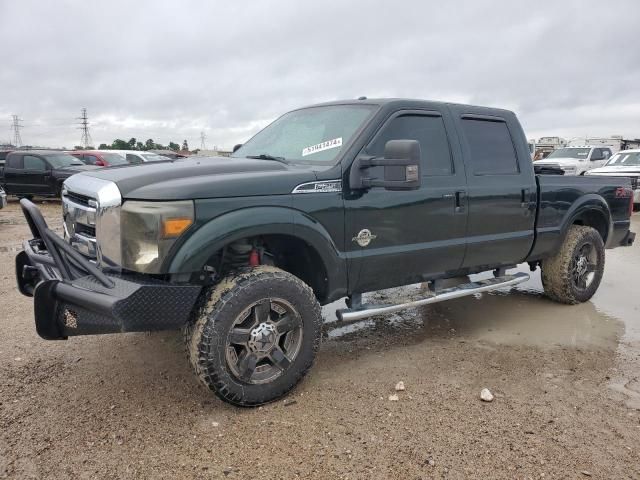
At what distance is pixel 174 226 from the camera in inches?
114

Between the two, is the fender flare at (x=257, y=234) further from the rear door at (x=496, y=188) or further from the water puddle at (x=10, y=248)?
the water puddle at (x=10, y=248)

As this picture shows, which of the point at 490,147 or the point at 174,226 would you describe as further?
the point at 490,147

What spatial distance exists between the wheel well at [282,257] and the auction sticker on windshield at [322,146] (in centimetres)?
74

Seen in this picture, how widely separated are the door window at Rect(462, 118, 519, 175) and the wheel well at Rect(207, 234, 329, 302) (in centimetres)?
171

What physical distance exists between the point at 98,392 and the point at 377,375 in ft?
6.22

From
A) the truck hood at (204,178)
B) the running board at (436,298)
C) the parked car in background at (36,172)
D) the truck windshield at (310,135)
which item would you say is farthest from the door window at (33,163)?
the running board at (436,298)

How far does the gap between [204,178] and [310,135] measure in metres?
1.20

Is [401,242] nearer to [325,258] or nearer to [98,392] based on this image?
[325,258]

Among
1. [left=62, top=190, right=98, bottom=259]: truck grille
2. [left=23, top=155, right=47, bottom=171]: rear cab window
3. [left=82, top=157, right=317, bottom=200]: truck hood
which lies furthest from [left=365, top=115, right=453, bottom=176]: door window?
[left=23, top=155, right=47, bottom=171]: rear cab window

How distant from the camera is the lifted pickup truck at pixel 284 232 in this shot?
293 cm

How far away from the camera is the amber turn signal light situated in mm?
2893

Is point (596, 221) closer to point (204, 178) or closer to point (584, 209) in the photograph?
point (584, 209)


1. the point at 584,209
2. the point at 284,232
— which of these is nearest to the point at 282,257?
the point at 284,232

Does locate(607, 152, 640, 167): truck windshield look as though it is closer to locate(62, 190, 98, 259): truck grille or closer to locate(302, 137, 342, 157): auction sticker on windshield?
locate(302, 137, 342, 157): auction sticker on windshield
